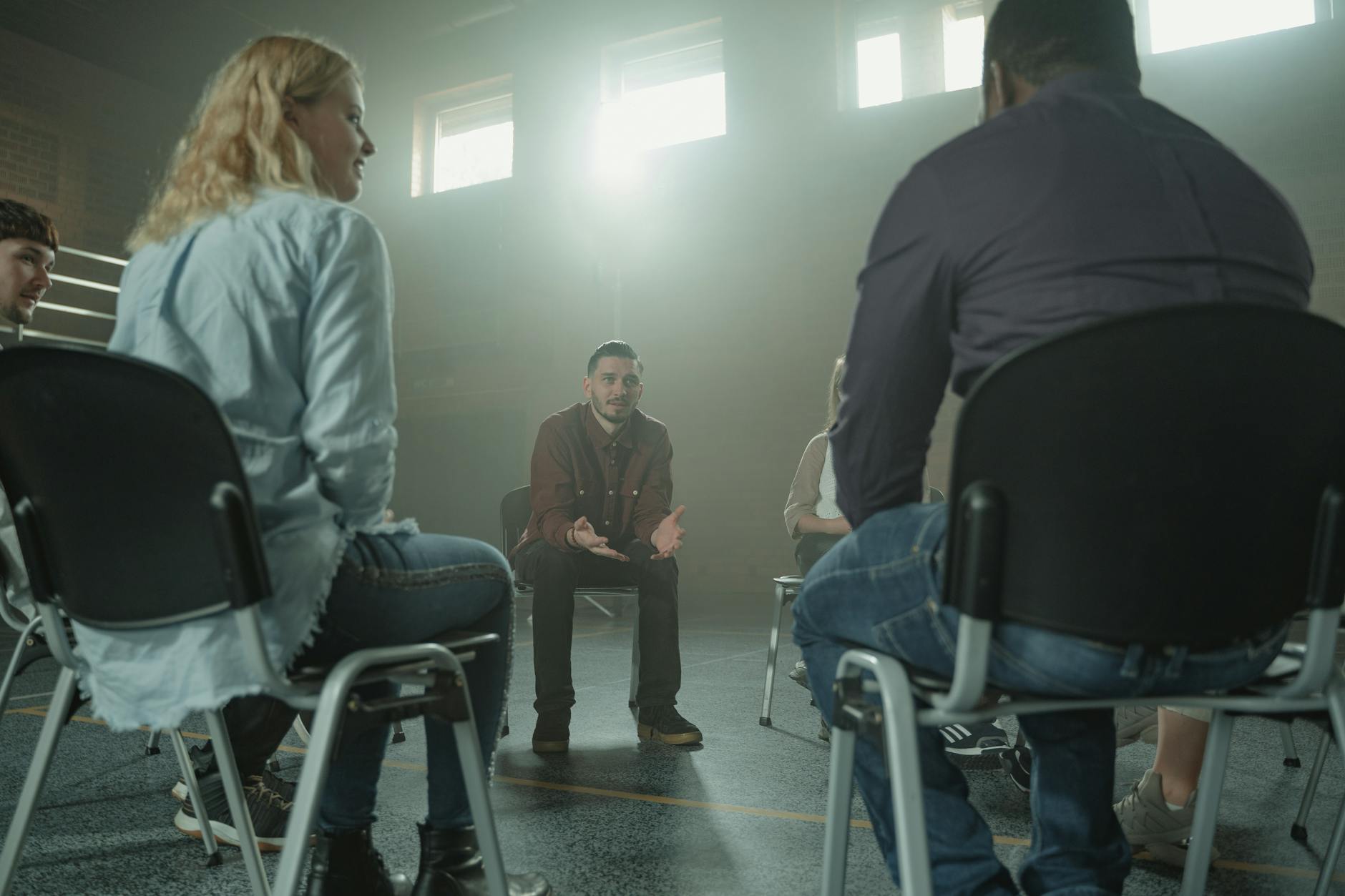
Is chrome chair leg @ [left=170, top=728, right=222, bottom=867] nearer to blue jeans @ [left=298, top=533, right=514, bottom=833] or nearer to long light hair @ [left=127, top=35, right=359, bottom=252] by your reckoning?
blue jeans @ [left=298, top=533, right=514, bottom=833]

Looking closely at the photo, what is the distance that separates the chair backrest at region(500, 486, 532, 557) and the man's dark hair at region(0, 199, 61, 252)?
1766 mm

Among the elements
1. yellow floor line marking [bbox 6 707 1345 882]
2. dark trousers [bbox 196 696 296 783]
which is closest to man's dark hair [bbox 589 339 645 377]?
yellow floor line marking [bbox 6 707 1345 882]

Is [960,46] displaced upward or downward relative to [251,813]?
upward

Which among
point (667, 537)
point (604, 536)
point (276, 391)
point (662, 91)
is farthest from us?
point (662, 91)

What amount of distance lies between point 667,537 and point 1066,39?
203 cm

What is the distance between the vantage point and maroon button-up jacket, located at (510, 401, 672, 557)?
3080 millimetres

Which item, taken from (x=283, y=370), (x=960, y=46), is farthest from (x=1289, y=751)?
(x=960, y=46)

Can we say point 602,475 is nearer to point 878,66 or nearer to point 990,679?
point 990,679

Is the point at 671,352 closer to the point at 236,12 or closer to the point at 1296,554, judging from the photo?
the point at 236,12

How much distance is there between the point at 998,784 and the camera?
89.0 inches

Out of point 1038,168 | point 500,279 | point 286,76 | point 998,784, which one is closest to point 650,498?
point 998,784

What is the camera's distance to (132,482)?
36.9 inches

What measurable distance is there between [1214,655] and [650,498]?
2428 millimetres

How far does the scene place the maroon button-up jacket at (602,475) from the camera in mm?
3080
